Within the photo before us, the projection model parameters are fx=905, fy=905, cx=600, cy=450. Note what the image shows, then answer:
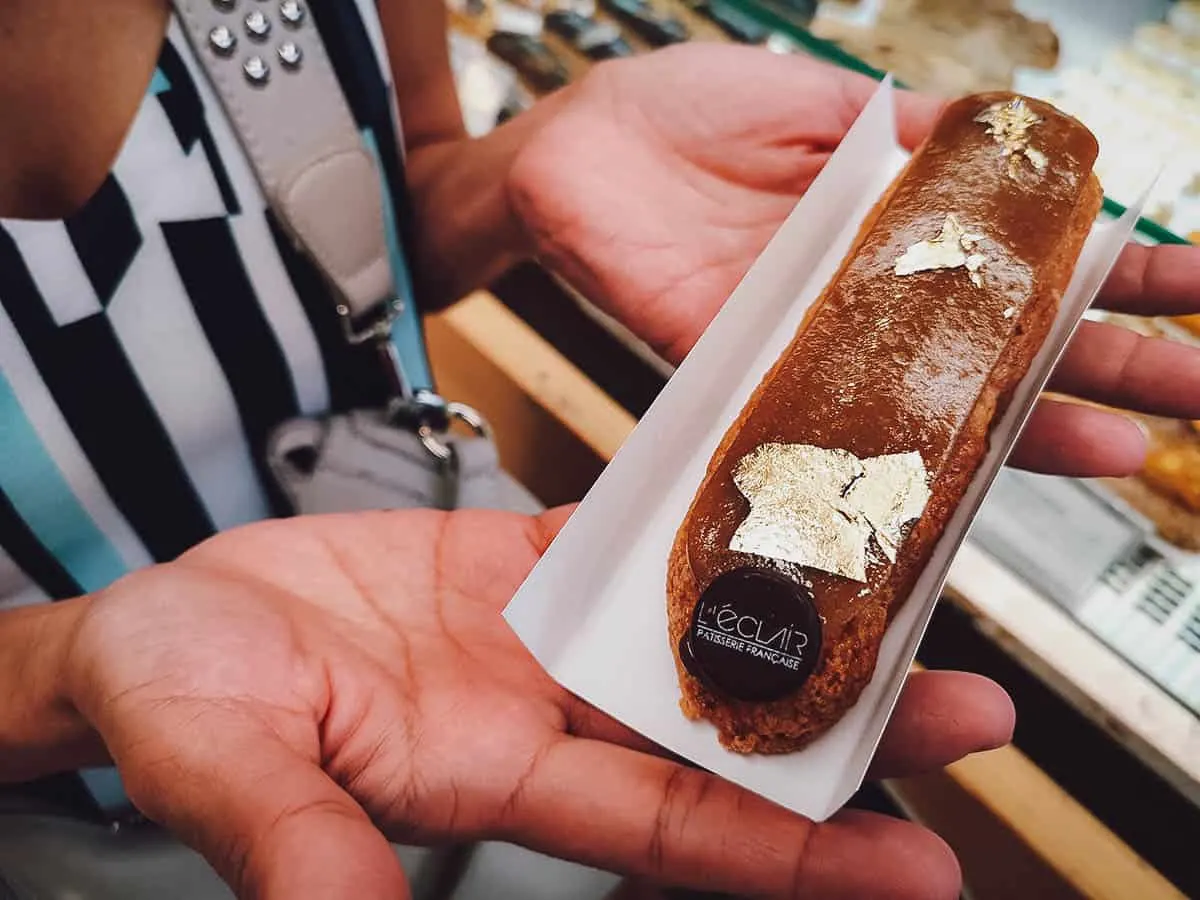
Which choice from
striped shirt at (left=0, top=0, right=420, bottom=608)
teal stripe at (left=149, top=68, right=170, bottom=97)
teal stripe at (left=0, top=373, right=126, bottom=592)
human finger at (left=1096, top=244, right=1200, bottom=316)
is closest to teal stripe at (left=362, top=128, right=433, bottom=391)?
striped shirt at (left=0, top=0, right=420, bottom=608)

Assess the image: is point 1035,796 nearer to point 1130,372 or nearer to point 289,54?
point 1130,372

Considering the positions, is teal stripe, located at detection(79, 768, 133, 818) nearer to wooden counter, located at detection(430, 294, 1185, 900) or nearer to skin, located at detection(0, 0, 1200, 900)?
skin, located at detection(0, 0, 1200, 900)

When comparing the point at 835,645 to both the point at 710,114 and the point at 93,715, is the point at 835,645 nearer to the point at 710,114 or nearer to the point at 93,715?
the point at 93,715

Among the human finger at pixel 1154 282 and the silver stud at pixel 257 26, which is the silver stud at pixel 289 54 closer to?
the silver stud at pixel 257 26

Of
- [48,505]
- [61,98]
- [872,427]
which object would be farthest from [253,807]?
[61,98]

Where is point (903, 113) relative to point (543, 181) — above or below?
above

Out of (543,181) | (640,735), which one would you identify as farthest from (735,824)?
(543,181)
